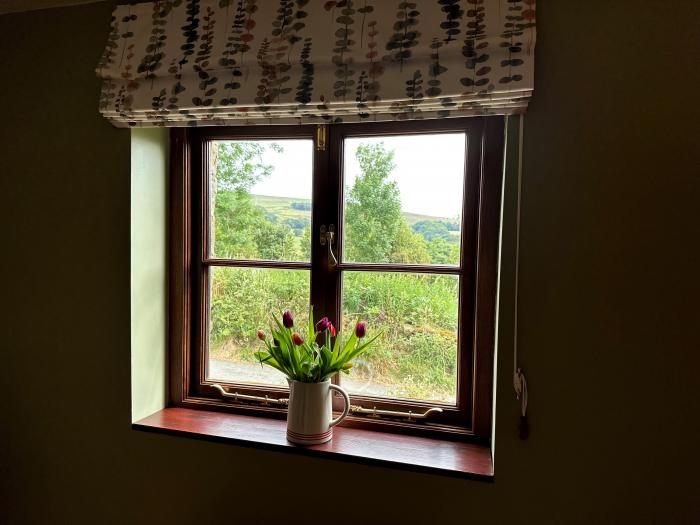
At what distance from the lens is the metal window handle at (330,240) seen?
1.35 meters

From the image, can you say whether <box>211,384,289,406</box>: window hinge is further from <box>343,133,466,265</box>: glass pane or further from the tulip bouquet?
<box>343,133,466,265</box>: glass pane

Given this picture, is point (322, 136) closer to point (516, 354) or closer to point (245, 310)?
point (245, 310)

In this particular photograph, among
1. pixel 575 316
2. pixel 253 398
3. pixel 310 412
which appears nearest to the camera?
pixel 575 316

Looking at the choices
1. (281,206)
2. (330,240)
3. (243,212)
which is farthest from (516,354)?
(243,212)

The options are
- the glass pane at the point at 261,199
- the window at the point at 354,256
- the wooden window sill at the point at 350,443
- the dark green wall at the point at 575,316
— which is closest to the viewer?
the dark green wall at the point at 575,316

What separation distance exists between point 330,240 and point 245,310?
→ 0.37 m

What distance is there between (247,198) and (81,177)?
500 mm

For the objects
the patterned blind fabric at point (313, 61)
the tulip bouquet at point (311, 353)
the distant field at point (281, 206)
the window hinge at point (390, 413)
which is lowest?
the window hinge at point (390, 413)

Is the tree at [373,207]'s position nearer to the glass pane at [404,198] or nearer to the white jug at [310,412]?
the glass pane at [404,198]

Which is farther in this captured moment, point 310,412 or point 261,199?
point 261,199

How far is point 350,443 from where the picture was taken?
1.24m

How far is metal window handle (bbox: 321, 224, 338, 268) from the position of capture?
4.42 feet

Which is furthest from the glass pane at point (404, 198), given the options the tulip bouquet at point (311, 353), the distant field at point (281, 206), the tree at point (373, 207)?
the tulip bouquet at point (311, 353)

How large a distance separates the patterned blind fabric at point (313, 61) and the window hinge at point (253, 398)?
0.84m
